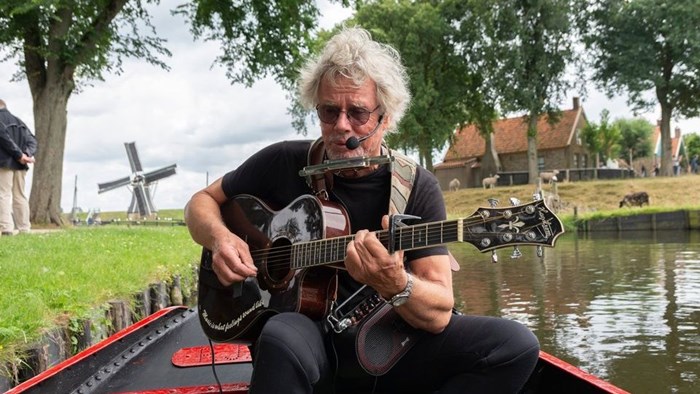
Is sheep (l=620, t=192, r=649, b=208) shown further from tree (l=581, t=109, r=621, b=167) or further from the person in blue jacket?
the person in blue jacket

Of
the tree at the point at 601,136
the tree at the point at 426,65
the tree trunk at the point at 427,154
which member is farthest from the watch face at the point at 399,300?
the tree at the point at 601,136

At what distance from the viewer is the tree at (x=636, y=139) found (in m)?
79.5

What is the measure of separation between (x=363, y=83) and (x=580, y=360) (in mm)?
5155

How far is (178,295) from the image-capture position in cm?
858

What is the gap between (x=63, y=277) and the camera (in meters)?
6.18

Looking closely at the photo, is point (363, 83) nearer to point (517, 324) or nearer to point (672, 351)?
point (517, 324)

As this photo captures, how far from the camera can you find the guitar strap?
102 inches

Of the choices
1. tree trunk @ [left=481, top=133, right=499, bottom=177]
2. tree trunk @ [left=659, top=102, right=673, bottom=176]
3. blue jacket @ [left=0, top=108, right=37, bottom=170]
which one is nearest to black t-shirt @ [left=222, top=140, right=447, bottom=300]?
blue jacket @ [left=0, top=108, right=37, bottom=170]

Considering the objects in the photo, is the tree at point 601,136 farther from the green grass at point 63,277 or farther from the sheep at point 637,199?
the green grass at point 63,277

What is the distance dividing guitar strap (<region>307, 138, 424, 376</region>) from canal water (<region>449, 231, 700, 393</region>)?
885 mm

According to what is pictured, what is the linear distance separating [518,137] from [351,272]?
55736 millimetres

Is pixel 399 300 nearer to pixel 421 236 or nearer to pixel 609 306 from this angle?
pixel 421 236

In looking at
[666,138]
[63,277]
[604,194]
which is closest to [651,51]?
[666,138]

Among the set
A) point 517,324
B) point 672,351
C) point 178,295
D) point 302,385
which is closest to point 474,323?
point 517,324
